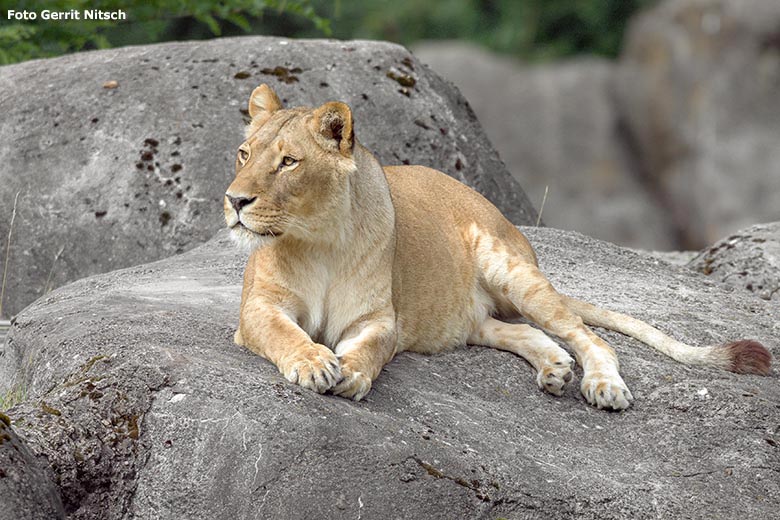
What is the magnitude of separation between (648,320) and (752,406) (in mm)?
1224

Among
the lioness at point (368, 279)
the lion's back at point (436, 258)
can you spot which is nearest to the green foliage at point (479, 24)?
the lion's back at point (436, 258)

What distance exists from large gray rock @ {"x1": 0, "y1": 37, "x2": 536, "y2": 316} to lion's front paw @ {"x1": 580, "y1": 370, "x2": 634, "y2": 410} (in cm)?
387

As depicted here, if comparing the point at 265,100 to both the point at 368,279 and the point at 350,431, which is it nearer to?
the point at 368,279

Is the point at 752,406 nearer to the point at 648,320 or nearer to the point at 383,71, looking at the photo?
the point at 648,320

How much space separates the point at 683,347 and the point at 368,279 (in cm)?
166

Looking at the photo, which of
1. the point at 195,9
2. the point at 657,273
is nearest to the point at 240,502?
the point at 657,273

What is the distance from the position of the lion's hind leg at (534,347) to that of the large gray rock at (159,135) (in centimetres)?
315

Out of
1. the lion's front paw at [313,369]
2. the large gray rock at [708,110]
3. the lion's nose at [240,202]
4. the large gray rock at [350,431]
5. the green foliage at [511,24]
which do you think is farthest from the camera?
the green foliage at [511,24]

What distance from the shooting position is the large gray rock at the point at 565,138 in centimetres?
1941

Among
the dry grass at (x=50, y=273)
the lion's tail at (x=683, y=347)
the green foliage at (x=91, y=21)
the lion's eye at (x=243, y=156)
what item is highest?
the lion's eye at (x=243, y=156)

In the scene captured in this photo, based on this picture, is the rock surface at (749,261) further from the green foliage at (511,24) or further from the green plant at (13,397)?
the green foliage at (511,24)

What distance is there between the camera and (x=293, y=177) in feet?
16.0

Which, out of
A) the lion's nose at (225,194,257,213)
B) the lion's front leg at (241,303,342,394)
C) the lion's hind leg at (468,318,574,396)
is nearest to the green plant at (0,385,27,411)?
the lion's front leg at (241,303,342,394)

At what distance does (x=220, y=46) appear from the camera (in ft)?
31.2
